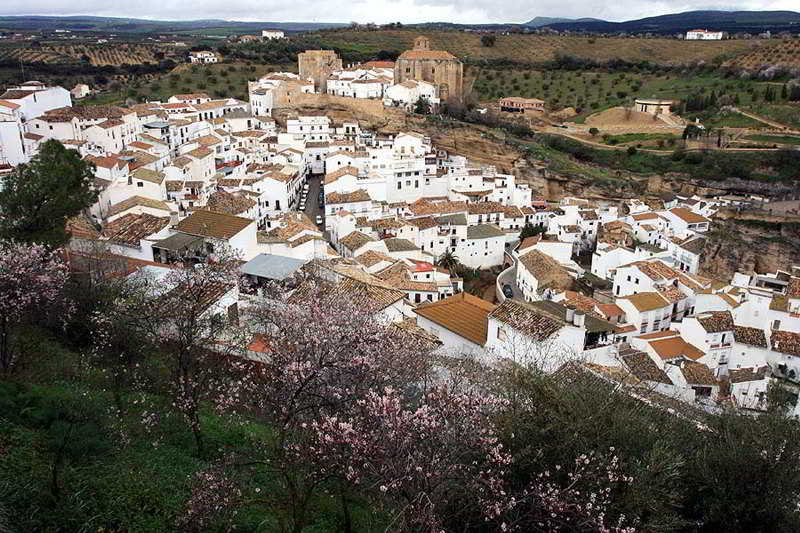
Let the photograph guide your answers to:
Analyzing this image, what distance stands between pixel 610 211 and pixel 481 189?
8.75 m

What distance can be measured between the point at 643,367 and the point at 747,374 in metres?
5.74

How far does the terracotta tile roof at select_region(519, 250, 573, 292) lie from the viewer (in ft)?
96.4

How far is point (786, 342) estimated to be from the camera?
25.3 m

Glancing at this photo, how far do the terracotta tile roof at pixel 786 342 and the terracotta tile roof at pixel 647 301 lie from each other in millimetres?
4561

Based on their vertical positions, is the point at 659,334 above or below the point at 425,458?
below

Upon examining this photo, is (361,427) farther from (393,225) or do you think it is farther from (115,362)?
(393,225)

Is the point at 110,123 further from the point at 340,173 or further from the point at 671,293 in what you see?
the point at 671,293

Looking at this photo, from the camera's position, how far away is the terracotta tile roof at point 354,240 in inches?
1219

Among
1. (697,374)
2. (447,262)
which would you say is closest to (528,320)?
(697,374)

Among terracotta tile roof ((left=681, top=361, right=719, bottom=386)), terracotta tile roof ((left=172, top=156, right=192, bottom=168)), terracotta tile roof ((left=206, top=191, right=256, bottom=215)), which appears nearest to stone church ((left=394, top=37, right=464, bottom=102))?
terracotta tile roof ((left=172, top=156, right=192, bottom=168))

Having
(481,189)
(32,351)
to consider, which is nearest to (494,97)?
(481,189)

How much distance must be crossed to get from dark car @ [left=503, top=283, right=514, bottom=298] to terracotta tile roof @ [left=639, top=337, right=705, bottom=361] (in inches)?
352

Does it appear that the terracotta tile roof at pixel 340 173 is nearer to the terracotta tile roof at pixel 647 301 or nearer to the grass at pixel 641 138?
the terracotta tile roof at pixel 647 301

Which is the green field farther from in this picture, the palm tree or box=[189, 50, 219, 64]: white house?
the palm tree
